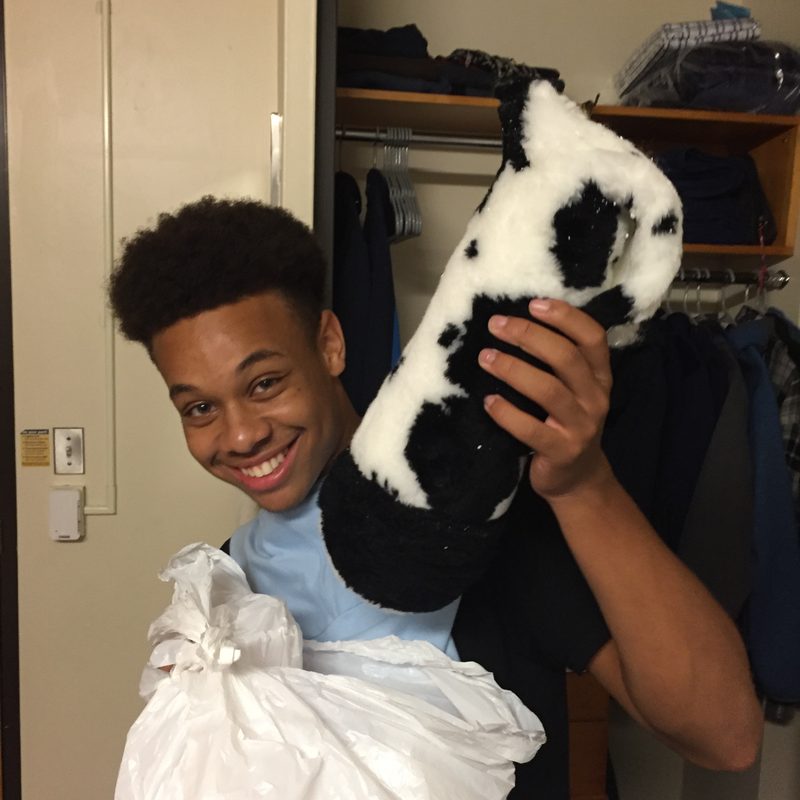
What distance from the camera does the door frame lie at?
119 centimetres

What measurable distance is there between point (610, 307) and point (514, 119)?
0.41ft

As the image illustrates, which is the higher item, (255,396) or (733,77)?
(733,77)

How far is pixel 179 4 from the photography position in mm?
1189

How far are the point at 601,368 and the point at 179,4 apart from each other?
3.82 ft

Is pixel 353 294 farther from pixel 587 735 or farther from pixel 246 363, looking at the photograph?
pixel 587 735

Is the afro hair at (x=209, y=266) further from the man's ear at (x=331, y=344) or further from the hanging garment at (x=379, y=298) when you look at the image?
the hanging garment at (x=379, y=298)

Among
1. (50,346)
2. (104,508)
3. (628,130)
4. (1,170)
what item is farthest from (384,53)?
(104,508)

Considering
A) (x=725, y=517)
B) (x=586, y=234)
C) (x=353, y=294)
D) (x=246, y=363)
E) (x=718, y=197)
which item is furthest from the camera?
(x=718, y=197)

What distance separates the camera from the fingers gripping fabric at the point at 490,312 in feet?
1.24

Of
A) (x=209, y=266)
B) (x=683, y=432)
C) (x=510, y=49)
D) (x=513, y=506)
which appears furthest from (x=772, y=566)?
(x=510, y=49)

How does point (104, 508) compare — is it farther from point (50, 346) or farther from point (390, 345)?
point (390, 345)

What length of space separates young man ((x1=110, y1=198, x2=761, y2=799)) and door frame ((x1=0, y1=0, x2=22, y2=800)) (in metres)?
0.71

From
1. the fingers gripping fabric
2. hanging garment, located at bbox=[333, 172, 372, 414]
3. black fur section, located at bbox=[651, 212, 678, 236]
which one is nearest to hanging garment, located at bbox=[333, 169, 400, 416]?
hanging garment, located at bbox=[333, 172, 372, 414]

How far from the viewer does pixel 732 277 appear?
1342mm
